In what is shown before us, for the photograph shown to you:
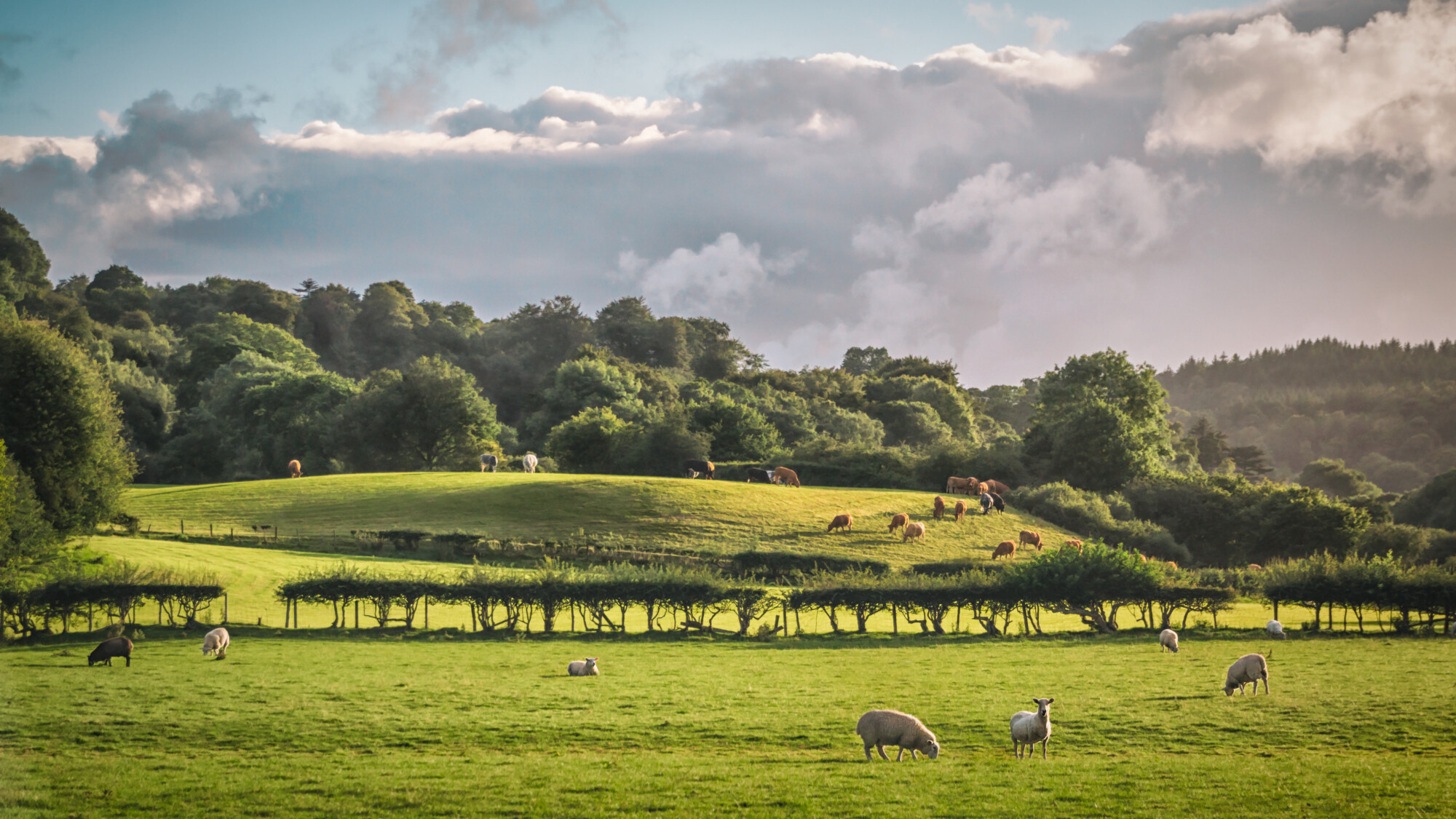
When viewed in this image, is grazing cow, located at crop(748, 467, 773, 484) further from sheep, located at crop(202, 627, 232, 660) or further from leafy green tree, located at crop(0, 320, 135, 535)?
sheep, located at crop(202, 627, 232, 660)

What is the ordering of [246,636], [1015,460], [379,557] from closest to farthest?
[246,636] → [379,557] → [1015,460]

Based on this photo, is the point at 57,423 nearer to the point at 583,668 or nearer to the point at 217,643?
the point at 217,643

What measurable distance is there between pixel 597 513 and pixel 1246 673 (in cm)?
3843

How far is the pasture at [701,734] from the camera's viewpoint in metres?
11.3

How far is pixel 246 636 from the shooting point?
1098 inches

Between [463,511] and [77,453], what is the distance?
2002cm

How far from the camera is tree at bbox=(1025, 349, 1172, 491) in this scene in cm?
6875

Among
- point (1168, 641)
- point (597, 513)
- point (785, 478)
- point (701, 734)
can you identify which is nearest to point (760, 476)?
point (785, 478)

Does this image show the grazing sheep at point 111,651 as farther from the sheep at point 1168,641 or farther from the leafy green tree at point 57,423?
the sheep at point 1168,641

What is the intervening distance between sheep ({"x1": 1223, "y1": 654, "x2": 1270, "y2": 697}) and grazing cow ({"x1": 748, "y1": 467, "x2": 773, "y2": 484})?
4544 cm

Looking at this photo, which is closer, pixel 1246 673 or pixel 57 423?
pixel 1246 673

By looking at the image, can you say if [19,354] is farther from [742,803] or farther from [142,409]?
[142,409]

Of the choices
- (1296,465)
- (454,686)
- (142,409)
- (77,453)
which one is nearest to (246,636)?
(454,686)

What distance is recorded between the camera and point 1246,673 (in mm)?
18094
